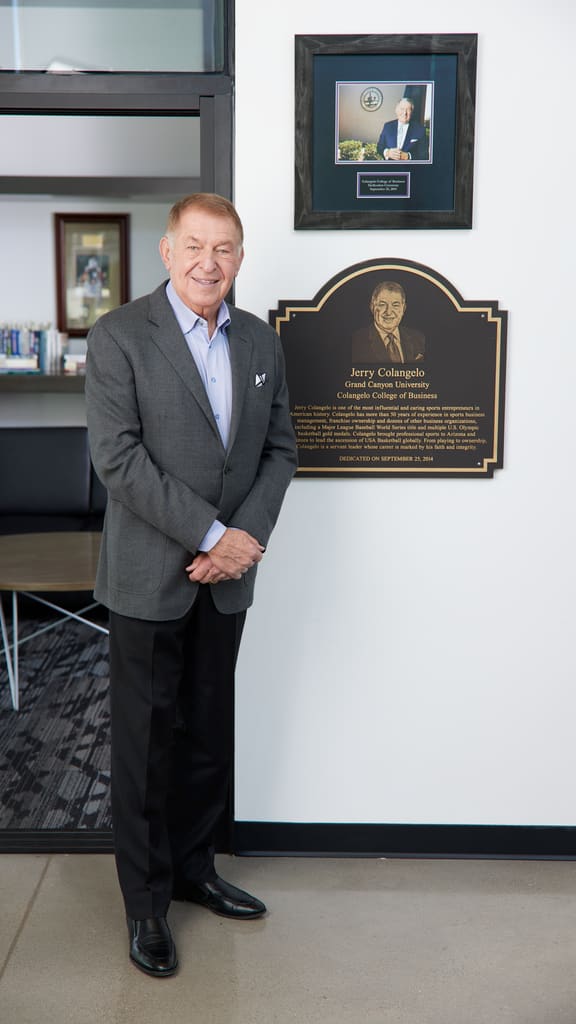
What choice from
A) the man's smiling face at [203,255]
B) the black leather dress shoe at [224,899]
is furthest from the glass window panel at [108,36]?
the black leather dress shoe at [224,899]

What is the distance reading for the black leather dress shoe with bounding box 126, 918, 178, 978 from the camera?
2.11 m

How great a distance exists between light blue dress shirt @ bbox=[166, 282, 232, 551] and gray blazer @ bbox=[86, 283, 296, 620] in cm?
3

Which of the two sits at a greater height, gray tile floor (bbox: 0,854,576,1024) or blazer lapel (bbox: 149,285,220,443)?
blazer lapel (bbox: 149,285,220,443)

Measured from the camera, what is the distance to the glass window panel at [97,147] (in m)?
5.28

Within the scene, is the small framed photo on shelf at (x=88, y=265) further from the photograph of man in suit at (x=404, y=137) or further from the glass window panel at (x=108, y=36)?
the photograph of man in suit at (x=404, y=137)

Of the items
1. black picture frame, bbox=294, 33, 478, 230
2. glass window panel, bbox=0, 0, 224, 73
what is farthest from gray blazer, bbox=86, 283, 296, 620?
glass window panel, bbox=0, 0, 224, 73

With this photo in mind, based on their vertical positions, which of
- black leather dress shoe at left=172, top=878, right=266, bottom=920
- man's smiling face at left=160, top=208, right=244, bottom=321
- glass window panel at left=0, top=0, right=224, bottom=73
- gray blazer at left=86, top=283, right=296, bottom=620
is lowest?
black leather dress shoe at left=172, top=878, right=266, bottom=920

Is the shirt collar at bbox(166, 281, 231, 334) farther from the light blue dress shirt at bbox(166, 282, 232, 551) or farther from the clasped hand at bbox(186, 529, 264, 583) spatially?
the clasped hand at bbox(186, 529, 264, 583)

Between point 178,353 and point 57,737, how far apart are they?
74.7 inches

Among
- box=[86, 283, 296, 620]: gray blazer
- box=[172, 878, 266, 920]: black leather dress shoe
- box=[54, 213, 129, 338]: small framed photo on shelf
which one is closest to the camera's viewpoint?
box=[86, 283, 296, 620]: gray blazer

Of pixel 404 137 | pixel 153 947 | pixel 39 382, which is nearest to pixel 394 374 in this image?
pixel 404 137

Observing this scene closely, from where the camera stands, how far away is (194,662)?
2221 mm

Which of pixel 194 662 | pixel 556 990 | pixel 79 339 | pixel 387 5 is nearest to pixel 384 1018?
pixel 556 990

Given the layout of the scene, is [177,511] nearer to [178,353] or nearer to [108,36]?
[178,353]
